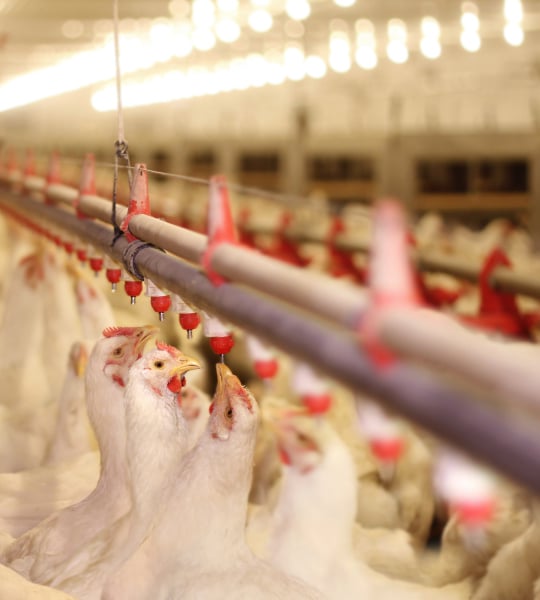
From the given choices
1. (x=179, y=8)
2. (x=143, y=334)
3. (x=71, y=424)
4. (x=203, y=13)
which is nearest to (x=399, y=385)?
(x=143, y=334)

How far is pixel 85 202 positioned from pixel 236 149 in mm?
7487

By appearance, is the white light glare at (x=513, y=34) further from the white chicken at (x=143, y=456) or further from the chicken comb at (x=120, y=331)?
the white chicken at (x=143, y=456)

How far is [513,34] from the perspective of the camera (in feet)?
19.8

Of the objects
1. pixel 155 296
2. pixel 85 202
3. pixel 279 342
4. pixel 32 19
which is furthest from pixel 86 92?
pixel 279 342

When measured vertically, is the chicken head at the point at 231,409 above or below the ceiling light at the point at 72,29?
below

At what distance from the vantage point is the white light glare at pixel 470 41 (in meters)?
6.08

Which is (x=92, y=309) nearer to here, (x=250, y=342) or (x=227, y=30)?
(x=250, y=342)

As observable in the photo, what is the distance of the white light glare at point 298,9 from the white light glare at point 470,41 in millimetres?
1223

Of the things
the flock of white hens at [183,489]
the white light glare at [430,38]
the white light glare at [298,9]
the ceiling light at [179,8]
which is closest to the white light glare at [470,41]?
the white light glare at [430,38]

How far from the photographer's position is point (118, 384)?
213cm

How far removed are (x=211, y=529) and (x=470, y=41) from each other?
17.4ft

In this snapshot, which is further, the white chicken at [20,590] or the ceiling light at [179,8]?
the ceiling light at [179,8]

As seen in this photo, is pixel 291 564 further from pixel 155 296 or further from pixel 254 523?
pixel 155 296

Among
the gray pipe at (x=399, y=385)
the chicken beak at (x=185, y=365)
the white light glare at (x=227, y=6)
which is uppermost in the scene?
the white light glare at (x=227, y=6)
